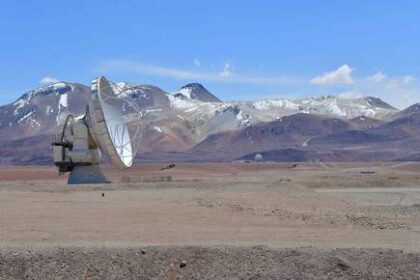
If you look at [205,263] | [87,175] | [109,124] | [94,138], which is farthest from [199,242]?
[87,175]

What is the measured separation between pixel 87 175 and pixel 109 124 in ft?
15.7

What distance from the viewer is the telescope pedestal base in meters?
67.2

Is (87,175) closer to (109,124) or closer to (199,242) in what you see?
(109,124)

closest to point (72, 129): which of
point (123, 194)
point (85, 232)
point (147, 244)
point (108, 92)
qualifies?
point (108, 92)

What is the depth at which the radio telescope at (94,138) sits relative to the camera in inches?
2525

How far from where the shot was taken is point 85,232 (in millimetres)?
26969

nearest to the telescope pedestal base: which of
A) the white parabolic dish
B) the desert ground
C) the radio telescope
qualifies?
the radio telescope

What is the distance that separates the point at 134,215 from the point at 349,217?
910 centimetres

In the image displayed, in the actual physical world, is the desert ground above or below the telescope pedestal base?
below

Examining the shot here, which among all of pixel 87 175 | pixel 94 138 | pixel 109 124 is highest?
pixel 109 124

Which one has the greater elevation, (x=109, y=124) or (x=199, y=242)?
(x=109, y=124)

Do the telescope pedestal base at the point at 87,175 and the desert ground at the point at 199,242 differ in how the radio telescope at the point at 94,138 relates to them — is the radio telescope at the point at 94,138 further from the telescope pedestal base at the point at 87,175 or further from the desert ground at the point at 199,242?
the desert ground at the point at 199,242

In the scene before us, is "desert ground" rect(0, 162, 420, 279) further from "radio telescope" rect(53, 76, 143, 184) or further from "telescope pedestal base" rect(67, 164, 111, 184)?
"telescope pedestal base" rect(67, 164, 111, 184)

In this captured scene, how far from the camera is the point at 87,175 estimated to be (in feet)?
221
